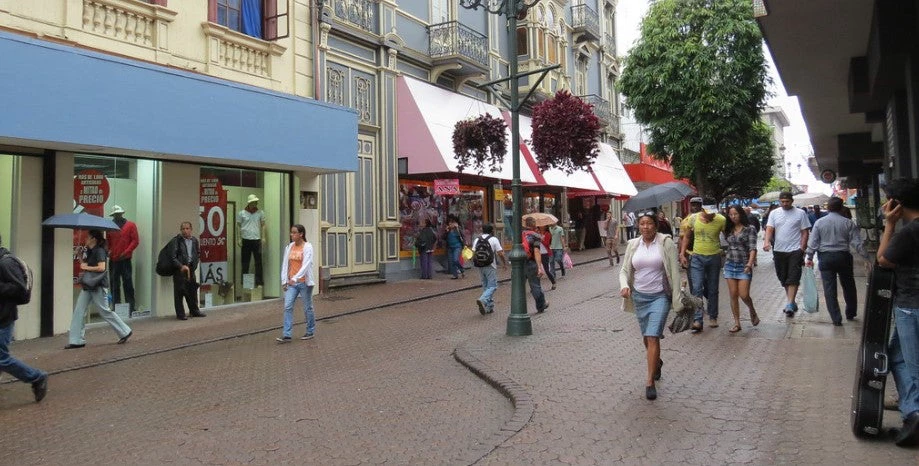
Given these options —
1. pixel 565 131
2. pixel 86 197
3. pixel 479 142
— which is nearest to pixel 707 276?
pixel 565 131

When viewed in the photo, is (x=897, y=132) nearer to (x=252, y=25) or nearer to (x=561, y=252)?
(x=561, y=252)

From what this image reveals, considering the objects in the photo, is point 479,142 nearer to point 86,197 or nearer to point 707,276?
point 707,276

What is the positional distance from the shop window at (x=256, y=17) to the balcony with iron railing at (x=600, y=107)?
17.9 m

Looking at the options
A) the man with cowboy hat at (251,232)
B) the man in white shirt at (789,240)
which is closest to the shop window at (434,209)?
the man with cowboy hat at (251,232)

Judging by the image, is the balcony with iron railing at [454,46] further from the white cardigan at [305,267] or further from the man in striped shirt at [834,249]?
the man in striped shirt at [834,249]

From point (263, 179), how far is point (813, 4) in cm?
1054

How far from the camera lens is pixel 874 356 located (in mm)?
4430

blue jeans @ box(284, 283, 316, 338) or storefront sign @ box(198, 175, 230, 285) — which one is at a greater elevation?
storefront sign @ box(198, 175, 230, 285)

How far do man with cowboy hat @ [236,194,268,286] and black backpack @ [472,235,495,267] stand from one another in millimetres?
5023

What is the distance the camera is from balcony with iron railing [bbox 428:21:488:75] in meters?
19.2

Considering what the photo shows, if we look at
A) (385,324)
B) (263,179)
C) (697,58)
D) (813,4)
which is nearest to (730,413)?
(813,4)

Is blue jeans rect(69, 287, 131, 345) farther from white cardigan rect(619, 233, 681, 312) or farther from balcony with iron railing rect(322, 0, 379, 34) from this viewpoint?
balcony with iron railing rect(322, 0, 379, 34)

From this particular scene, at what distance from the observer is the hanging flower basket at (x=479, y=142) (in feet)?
55.2

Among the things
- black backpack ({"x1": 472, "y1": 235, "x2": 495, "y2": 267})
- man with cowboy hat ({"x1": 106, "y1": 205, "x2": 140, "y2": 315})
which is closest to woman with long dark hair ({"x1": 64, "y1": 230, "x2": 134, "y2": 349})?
man with cowboy hat ({"x1": 106, "y1": 205, "x2": 140, "y2": 315})
